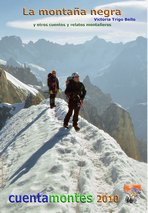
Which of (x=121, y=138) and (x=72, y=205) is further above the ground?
(x=72, y=205)

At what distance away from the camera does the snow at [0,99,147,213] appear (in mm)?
9406

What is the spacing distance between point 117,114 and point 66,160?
337 feet

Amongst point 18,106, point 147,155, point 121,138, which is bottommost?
point 147,155

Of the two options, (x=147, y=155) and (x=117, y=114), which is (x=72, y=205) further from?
(x=147, y=155)

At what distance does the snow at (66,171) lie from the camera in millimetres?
9406

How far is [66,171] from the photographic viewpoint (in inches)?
442

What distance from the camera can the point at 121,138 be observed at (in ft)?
341

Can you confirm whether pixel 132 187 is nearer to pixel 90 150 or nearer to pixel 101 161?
pixel 101 161

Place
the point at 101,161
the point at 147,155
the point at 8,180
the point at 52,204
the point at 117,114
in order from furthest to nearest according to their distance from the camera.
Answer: the point at 147,155 → the point at 117,114 → the point at 101,161 → the point at 8,180 → the point at 52,204

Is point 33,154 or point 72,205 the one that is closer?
point 72,205

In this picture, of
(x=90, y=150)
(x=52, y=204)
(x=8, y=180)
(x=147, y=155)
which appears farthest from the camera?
(x=147, y=155)

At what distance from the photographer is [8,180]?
12.1 meters

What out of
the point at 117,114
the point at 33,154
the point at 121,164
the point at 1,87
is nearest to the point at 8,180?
the point at 33,154

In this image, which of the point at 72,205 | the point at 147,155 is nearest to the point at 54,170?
the point at 72,205
